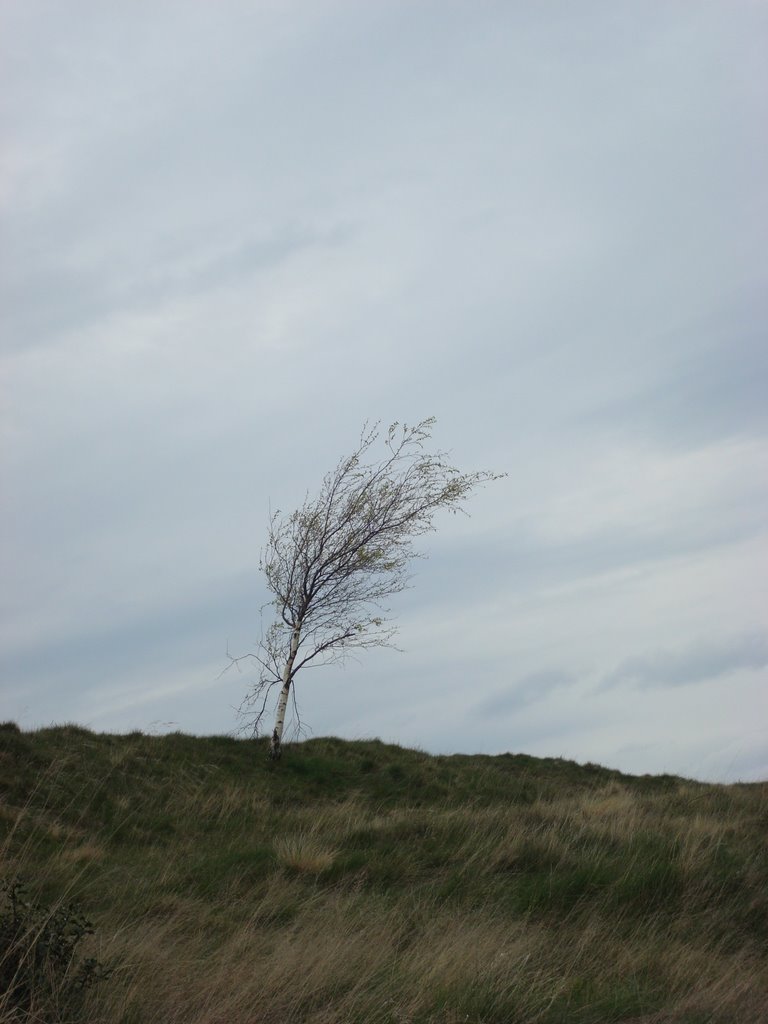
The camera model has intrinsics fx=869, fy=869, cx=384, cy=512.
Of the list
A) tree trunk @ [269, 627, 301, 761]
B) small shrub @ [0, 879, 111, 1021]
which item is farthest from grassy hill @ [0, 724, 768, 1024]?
tree trunk @ [269, 627, 301, 761]

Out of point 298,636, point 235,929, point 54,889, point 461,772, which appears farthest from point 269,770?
point 235,929

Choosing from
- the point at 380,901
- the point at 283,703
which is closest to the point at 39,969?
the point at 380,901

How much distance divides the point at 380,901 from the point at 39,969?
12.8 ft

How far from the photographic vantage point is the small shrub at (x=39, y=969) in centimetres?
439

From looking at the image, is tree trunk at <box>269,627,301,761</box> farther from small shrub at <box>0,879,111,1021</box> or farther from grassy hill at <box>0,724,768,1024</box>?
small shrub at <box>0,879,111,1021</box>

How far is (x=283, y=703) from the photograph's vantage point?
19453 millimetres

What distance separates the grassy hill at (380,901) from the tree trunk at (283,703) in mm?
2672

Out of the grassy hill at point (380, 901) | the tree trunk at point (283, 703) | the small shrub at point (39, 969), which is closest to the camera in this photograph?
the small shrub at point (39, 969)

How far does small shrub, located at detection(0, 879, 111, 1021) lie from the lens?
14.4 feet

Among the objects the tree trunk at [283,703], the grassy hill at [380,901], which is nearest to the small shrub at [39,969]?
the grassy hill at [380,901]

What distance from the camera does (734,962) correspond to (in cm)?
649

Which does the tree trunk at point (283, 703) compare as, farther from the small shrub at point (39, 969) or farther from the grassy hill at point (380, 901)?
the small shrub at point (39, 969)

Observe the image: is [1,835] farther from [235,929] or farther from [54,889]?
[235,929]

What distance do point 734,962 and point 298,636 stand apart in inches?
551
